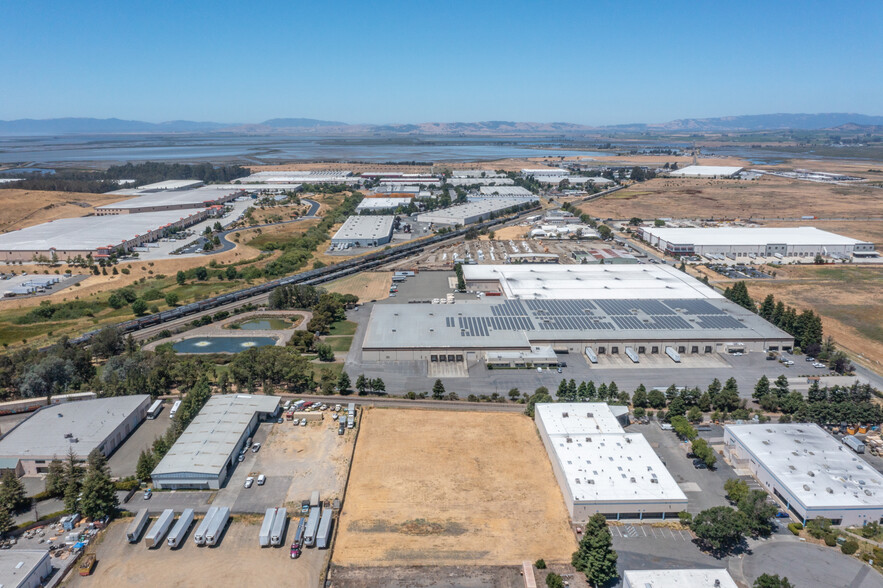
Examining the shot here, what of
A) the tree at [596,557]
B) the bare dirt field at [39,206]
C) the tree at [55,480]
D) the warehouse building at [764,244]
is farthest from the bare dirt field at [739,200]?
the bare dirt field at [39,206]

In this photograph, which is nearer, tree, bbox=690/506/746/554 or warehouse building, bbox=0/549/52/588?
warehouse building, bbox=0/549/52/588

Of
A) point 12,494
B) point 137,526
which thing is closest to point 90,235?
point 12,494

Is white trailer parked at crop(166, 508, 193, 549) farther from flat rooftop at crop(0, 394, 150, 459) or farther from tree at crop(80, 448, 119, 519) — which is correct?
flat rooftop at crop(0, 394, 150, 459)

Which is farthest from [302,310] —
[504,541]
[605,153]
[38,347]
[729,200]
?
[605,153]

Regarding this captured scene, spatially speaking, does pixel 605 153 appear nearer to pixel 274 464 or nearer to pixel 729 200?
pixel 729 200

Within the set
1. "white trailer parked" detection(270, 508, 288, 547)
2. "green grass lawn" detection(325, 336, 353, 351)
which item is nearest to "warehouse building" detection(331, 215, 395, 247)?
"green grass lawn" detection(325, 336, 353, 351)

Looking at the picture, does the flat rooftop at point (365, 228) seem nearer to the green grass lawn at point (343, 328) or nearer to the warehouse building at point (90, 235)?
the warehouse building at point (90, 235)

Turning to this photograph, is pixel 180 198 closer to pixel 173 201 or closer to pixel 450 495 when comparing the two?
pixel 173 201
